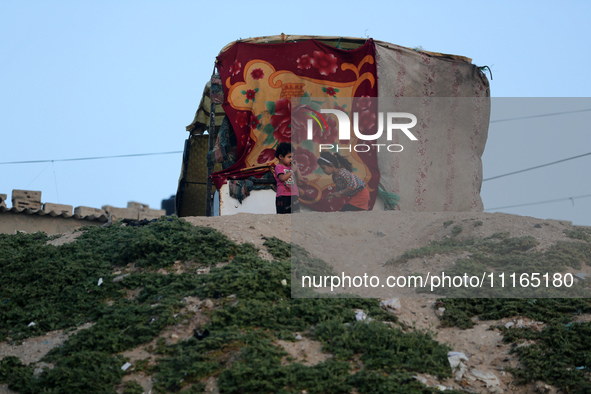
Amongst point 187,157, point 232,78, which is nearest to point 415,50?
point 232,78

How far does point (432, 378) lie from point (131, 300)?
2655mm

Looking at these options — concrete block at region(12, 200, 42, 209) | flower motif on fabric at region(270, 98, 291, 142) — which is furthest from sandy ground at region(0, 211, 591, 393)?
concrete block at region(12, 200, 42, 209)

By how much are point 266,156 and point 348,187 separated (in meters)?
1.29

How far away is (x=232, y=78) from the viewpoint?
30.8ft

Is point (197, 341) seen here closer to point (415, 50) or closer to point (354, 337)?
point (354, 337)

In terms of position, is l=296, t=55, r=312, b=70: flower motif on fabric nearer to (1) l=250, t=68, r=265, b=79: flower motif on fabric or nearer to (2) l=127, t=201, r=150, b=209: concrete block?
(1) l=250, t=68, r=265, b=79: flower motif on fabric

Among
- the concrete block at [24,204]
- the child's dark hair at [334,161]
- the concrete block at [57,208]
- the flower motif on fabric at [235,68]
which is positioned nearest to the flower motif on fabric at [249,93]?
the flower motif on fabric at [235,68]

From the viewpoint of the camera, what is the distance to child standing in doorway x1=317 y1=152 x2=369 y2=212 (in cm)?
895

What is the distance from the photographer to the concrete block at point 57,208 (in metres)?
14.6

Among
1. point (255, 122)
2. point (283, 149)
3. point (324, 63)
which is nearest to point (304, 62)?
point (324, 63)

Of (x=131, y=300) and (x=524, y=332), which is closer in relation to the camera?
(x=524, y=332)

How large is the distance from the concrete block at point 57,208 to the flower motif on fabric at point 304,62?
770 cm

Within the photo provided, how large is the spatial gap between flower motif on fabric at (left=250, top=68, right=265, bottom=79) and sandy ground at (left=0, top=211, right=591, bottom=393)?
2.72m

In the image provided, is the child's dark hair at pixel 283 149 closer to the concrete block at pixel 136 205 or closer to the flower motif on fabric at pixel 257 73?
the flower motif on fabric at pixel 257 73
